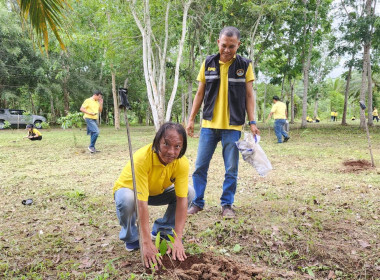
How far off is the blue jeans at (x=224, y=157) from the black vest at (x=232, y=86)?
16 centimetres

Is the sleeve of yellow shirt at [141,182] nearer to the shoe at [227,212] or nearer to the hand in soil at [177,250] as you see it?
the hand in soil at [177,250]

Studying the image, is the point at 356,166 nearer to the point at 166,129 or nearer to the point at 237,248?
the point at 237,248

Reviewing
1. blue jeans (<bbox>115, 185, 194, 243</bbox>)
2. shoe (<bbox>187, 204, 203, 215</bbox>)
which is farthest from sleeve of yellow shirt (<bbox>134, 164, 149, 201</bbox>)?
shoe (<bbox>187, 204, 203, 215</bbox>)

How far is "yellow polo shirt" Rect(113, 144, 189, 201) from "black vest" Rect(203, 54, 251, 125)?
1.10 m

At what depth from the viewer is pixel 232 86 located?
3.22 metres

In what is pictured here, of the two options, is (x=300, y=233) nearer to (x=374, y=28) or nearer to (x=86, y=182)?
(x=86, y=182)

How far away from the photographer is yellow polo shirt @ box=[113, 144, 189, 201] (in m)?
2.20

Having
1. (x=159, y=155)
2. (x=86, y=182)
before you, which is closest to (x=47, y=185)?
(x=86, y=182)

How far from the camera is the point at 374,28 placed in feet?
45.5

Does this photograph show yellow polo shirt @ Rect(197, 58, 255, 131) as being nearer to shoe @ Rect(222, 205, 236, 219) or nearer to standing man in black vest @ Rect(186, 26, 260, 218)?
standing man in black vest @ Rect(186, 26, 260, 218)

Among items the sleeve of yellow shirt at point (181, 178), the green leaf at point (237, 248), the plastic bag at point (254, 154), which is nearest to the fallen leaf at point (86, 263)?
the sleeve of yellow shirt at point (181, 178)

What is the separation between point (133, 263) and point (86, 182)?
312 centimetres

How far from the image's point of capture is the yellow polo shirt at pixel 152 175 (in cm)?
220

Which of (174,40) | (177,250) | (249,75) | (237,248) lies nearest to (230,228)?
(237,248)
